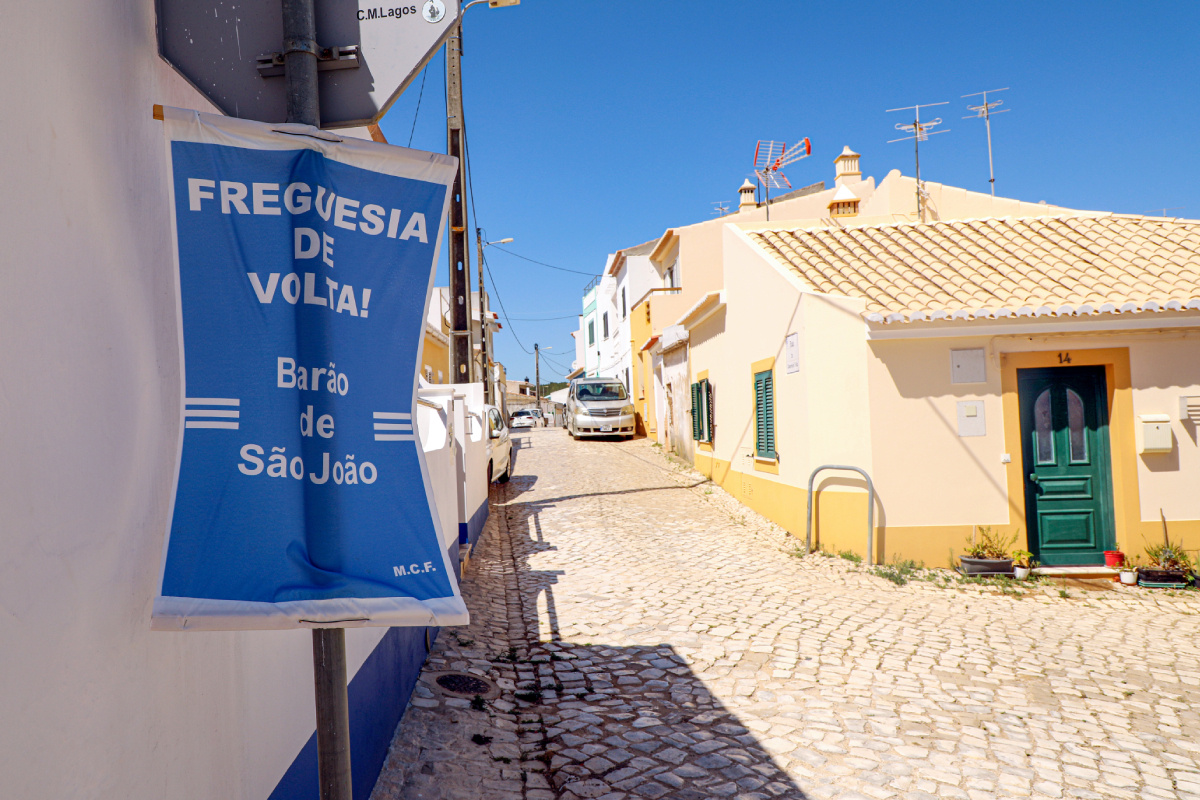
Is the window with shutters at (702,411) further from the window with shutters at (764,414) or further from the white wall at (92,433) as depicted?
the white wall at (92,433)

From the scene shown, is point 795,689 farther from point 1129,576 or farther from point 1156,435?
point 1156,435

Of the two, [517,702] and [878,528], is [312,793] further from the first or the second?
[878,528]

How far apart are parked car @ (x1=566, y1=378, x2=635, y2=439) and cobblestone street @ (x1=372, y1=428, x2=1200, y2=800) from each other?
1391cm

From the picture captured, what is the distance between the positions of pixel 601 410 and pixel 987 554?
1561cm

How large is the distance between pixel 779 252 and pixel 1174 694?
7210mm

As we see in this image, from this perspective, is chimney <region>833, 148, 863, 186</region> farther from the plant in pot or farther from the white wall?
the white wall

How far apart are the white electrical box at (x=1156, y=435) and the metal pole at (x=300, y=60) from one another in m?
9.39

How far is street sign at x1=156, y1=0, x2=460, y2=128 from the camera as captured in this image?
6.35ft

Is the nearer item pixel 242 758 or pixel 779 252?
pixel 242 758

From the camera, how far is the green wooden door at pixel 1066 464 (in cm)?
841

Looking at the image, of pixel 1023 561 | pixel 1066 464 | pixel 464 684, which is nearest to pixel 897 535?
pixel 1023 561

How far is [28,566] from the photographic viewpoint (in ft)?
4.67

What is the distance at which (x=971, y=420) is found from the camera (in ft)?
27.4

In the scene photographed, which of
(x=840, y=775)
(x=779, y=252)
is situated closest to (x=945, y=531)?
(x=779, y=252)
